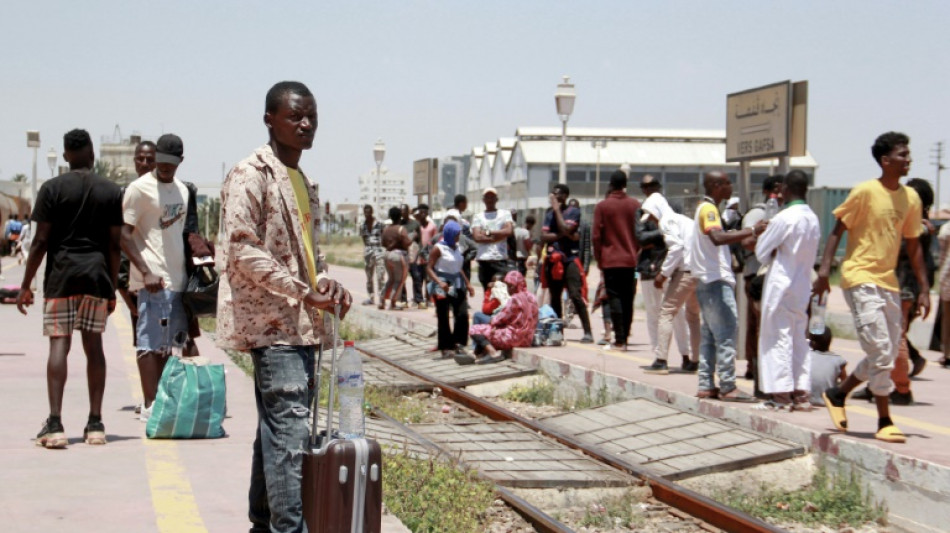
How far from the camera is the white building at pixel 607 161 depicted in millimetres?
91562

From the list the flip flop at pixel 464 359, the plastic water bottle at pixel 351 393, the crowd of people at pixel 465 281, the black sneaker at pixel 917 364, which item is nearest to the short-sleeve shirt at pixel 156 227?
the crowd of people at pixel 465 281

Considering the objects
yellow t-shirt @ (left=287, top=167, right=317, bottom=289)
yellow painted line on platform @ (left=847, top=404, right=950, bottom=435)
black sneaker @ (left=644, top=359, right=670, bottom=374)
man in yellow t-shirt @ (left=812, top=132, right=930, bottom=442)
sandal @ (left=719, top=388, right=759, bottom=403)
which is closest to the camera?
yellow t-shirt @ (left=287, top=167, right=317, bottom=289)

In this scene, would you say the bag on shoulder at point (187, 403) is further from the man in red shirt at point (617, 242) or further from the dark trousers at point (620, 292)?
the dark trousers at point (620, 292)

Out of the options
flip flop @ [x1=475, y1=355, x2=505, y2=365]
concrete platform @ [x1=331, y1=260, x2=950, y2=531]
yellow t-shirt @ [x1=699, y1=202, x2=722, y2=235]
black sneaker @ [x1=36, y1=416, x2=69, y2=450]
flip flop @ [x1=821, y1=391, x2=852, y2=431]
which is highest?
yellow t-shirt @ [x1=699, y1=202, x2=722, y2=235]

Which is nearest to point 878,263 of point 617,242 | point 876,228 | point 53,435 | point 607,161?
point 876,228

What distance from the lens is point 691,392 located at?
35.0 feet

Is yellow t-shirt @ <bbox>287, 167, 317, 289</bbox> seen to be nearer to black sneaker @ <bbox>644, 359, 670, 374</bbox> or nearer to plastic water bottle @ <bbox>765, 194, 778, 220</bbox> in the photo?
plastic water bottle @ <bbox>765, 194, 778, 220</bbox>

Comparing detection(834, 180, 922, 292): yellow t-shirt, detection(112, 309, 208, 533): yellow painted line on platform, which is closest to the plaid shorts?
detection(112, 309, 208, 533): yellow painted line on platform

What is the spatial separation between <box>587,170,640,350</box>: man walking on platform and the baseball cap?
20.1 ft

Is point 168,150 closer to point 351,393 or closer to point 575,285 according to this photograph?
point 351,393

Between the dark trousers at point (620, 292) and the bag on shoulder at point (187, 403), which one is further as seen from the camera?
the dark trousers at point (620, 292)

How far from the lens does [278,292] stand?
15.9 ft

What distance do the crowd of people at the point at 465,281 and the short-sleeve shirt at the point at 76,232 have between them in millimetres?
12

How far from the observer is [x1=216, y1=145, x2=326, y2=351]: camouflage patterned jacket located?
4.87 meters
